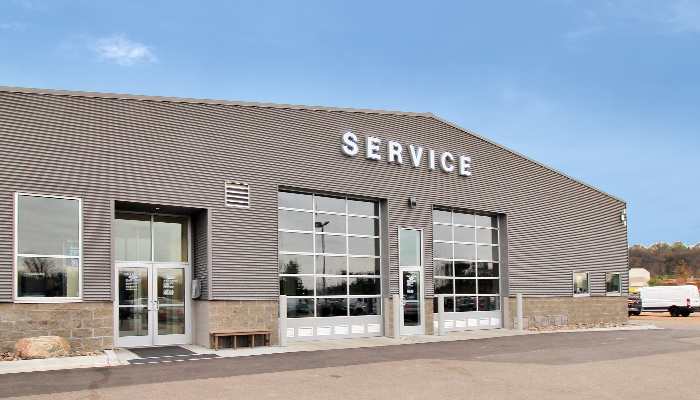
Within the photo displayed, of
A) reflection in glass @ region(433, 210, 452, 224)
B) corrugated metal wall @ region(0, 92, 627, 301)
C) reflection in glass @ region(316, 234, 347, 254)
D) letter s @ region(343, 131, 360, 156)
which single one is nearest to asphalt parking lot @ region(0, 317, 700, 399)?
corrugated metal wall @ region(0, 92, 627, 301)

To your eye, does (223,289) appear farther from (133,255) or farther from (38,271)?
(38,271)

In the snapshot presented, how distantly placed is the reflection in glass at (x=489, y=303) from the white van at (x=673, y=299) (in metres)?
20.4

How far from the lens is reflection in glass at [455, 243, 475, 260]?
21.4m

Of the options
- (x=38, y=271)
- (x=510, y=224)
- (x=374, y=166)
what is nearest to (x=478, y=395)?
(x=38, y=271)

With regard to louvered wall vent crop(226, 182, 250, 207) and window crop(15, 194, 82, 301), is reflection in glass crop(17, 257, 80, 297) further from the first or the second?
louvered wall vent crop(226, 182, 250, 207)

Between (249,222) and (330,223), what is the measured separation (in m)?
2.82

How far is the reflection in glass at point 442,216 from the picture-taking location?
21.0 m

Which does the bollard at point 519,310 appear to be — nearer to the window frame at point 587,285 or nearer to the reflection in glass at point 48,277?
the window frame at point 587,285

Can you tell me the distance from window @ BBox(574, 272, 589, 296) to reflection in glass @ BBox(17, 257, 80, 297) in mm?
18276

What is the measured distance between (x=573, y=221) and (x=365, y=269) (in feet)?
34.8

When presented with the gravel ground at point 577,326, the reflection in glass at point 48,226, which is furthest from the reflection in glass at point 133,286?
the gravel ground at point 577,326

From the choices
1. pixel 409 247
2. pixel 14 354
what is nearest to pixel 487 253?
pixel 409 247

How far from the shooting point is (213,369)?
11.8 metres

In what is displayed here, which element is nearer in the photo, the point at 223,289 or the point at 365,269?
the point at 223,289
